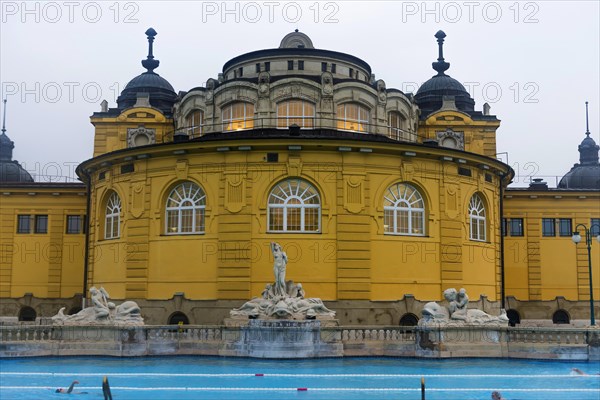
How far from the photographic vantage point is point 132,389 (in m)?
17.3

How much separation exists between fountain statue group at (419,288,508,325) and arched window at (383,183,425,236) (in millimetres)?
6342

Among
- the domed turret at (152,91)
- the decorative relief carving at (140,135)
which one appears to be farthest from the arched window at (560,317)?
the domed turret at (152,91)

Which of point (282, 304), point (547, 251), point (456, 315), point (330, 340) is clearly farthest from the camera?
point (547, 251)

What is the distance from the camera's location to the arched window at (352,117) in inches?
Result: 1362

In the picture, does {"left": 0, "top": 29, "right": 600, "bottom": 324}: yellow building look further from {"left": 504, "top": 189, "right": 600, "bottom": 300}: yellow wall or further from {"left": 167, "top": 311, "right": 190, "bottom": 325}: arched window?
{"left": 504, "top": 189, "right": 600, "bottom": 300}: yellow wall

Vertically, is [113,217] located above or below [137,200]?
below

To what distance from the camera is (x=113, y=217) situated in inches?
1321

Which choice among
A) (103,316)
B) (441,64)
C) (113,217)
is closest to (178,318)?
(103,316)

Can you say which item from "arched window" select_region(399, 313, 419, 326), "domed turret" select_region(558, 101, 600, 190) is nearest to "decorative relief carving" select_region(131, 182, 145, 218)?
"arched window" select_region(399, 313, 419, 326)

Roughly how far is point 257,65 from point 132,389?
930 inches

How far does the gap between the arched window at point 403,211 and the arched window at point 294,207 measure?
3.14m

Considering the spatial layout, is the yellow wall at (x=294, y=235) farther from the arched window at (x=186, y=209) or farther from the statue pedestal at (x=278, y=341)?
the statue pedestal at (x=278, y=341)

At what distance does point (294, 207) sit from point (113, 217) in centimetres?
945

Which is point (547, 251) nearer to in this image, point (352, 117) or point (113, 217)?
point (352, 117)
